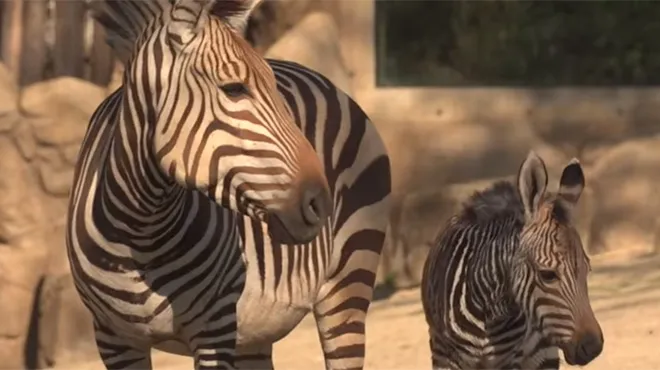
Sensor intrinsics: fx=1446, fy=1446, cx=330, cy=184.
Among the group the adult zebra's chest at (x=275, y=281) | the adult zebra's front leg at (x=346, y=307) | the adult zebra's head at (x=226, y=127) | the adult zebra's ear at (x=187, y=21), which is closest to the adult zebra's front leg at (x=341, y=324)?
the adult zebra's front leg at (x=346, y=307)

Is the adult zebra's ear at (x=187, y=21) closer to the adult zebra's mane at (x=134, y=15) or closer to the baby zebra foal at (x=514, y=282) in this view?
the adult zebra's mane at (x=134, y=15)

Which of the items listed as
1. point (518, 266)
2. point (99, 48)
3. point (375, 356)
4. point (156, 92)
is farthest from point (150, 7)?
point (99, 48)

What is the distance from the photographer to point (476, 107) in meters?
12.4

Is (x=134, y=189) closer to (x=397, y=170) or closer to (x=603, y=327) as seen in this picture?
(x=603, y=327)

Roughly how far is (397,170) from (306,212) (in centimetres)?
765

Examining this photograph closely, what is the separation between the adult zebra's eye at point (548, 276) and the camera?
234 inches

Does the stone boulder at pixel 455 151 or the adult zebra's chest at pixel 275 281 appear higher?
the adult zebra's chest at pixel 275 281

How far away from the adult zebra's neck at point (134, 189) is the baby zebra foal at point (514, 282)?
5.75 feet

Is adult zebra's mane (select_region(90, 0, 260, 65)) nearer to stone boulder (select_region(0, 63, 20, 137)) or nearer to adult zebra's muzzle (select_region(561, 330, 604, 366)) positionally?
adult zebra's muzzle (select_region(561, 330, 604, 366))

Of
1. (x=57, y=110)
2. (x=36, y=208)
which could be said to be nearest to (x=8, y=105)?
(x=57, y=110)

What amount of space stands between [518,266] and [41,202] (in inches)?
206

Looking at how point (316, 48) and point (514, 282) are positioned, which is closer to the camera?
point (514, 282)

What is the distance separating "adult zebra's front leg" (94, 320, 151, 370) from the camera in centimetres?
514

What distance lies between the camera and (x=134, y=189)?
4.86 m
